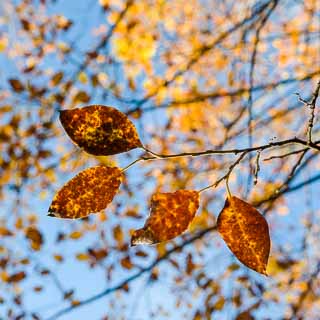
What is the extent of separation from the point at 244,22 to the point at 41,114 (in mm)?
1516

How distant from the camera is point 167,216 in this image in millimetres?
710

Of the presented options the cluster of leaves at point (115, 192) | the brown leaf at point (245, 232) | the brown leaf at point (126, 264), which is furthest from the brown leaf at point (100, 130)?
the brown leaf at point (126, 264)

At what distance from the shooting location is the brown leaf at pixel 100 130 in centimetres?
69

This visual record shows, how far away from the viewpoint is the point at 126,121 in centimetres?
71

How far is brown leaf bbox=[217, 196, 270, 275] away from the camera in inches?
28.0

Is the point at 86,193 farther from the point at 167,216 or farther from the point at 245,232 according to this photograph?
the point at 245,232

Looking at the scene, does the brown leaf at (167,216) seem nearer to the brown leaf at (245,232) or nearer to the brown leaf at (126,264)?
the brown leaf at (245,232)

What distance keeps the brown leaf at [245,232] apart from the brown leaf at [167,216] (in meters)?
0.05

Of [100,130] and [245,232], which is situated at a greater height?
[100,130]

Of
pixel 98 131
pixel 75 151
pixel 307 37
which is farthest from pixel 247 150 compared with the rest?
Answer: pixel 307 37

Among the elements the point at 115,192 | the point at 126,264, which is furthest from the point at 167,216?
the point at 126,264

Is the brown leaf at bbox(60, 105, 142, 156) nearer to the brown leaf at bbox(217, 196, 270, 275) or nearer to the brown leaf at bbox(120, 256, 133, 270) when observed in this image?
the brown leaf at bbox(217, 196, 270, 275)

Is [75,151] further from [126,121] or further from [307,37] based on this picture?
[126,121]

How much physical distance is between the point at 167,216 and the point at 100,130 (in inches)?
6.3
